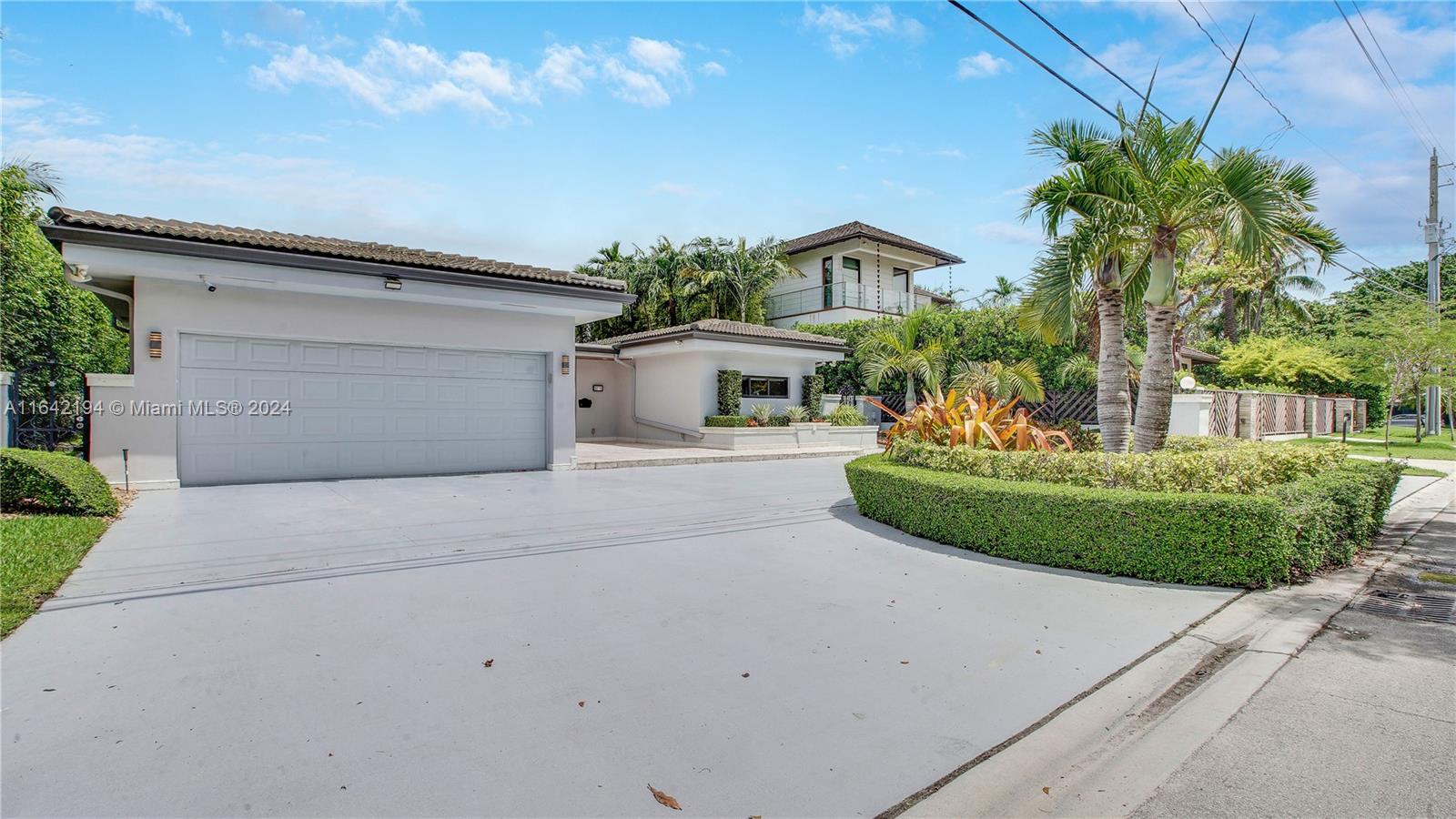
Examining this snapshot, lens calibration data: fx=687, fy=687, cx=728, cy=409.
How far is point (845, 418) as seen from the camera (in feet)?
68.7

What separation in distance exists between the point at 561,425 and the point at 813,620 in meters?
9.43

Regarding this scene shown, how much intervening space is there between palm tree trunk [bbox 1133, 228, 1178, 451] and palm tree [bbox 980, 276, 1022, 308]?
3100 centimetres

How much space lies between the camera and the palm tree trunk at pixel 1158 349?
777 centimetres

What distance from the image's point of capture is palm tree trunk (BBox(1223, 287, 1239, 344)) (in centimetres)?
3459

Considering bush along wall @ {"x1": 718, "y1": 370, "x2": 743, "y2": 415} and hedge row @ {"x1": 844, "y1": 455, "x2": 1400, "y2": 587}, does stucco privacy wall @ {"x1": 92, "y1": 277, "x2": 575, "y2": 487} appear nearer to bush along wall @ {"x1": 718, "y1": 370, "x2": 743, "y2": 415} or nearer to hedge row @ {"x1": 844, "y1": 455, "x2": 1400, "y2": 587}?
bush along wall @ {"x1": 718, "y1": 370, "x2": 743, "y2": 415}

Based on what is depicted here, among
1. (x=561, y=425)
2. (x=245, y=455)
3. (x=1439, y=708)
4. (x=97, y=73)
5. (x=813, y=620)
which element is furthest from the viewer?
(x=561, y=425)

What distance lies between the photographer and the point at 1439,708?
3365 mm

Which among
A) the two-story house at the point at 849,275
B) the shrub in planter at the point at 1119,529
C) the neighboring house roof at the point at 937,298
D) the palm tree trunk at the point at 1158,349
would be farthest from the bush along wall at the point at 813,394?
the neighboring house roof at the point at 937,298

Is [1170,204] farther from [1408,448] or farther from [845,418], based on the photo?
[1408,448]

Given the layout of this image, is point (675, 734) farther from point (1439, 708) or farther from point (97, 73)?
point (97, 73)

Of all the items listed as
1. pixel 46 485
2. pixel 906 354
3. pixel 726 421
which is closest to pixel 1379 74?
pixel 906 354

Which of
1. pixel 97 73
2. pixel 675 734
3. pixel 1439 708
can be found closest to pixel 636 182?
pixel 97 73

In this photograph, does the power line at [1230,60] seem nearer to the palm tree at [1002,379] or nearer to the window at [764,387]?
the palm tree at [1002,379]

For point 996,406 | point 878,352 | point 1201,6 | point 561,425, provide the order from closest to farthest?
point 1201,6, point 996,406, point 561,425, point 878,352
